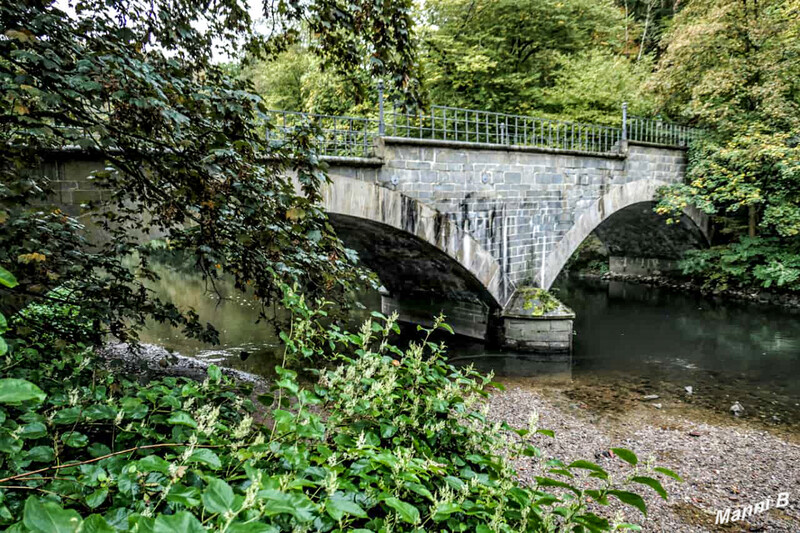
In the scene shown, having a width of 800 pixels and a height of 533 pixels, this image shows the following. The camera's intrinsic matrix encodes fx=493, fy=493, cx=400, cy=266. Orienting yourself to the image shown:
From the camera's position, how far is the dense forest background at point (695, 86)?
11.4m

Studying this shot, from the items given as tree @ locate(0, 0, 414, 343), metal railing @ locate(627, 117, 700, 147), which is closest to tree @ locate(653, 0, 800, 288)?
metal railing @ locate(627, 117, 700, 147)

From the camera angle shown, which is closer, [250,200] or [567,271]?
[250,200]

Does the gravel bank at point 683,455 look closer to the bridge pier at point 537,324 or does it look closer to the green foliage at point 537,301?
the bridge pier at point 537,324

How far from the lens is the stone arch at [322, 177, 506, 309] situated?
7016 millimetres

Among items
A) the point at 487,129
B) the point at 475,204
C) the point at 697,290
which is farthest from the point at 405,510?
the point at 697,290

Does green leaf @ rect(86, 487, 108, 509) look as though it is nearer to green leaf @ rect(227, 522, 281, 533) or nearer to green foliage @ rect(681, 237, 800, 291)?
green leaf @ rect(227, 522, 281, 533)

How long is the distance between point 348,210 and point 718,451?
5413 millimetres

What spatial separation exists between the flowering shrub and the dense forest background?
984 centimetres

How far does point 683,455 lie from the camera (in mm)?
5488

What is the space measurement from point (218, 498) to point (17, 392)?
374mm

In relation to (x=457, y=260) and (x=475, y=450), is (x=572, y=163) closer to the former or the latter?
(x=457, y=260)

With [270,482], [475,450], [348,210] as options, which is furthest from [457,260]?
[270,482]

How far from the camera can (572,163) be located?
10.1m

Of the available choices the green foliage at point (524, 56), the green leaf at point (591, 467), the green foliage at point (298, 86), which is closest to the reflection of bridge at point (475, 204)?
the green foliage at point (524, 56)
